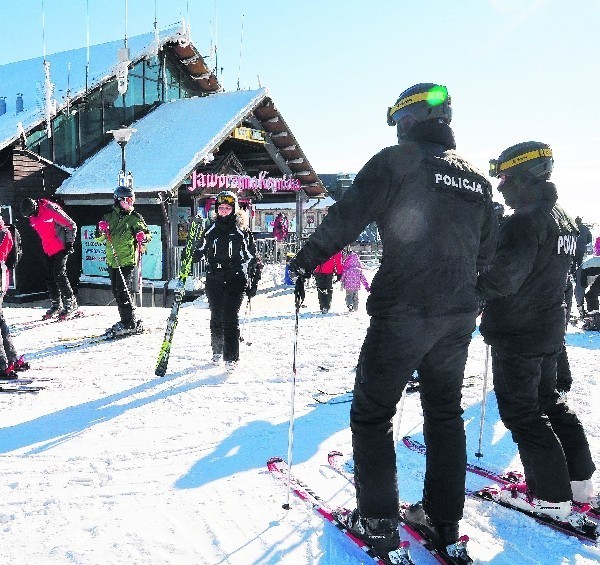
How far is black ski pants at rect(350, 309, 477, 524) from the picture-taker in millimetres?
2232

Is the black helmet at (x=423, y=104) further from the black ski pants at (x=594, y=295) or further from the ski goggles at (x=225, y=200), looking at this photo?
the black ski pants at (x=594, y=295)

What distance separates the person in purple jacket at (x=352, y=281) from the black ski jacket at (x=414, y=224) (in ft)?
26.5

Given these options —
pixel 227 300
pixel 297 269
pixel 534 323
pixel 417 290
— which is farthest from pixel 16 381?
pixel 534 323

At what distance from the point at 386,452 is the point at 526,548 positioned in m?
0.88

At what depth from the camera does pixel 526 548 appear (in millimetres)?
2521

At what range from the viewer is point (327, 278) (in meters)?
10.0

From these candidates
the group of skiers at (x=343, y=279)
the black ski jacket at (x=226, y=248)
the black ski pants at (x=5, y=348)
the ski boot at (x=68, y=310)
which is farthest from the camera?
the group of skiers at (x=343, y=279)

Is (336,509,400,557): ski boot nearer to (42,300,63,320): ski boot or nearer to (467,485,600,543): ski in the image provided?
(467,485,600,543): ski

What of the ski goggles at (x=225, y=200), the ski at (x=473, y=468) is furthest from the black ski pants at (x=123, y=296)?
the ski at (x=473, y=468)

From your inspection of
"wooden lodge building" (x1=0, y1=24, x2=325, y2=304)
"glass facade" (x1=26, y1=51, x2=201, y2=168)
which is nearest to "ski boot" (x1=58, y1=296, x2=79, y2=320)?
"wooden lodge building" (x1=0, y1=24, x2=325, y2=304)

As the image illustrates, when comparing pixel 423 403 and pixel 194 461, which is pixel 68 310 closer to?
pixel 194 461

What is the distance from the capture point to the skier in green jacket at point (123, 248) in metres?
7.60

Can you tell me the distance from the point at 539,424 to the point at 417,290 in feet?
3.48

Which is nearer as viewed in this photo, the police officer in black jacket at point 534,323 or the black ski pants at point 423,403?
the black ski pants at point 423,403
